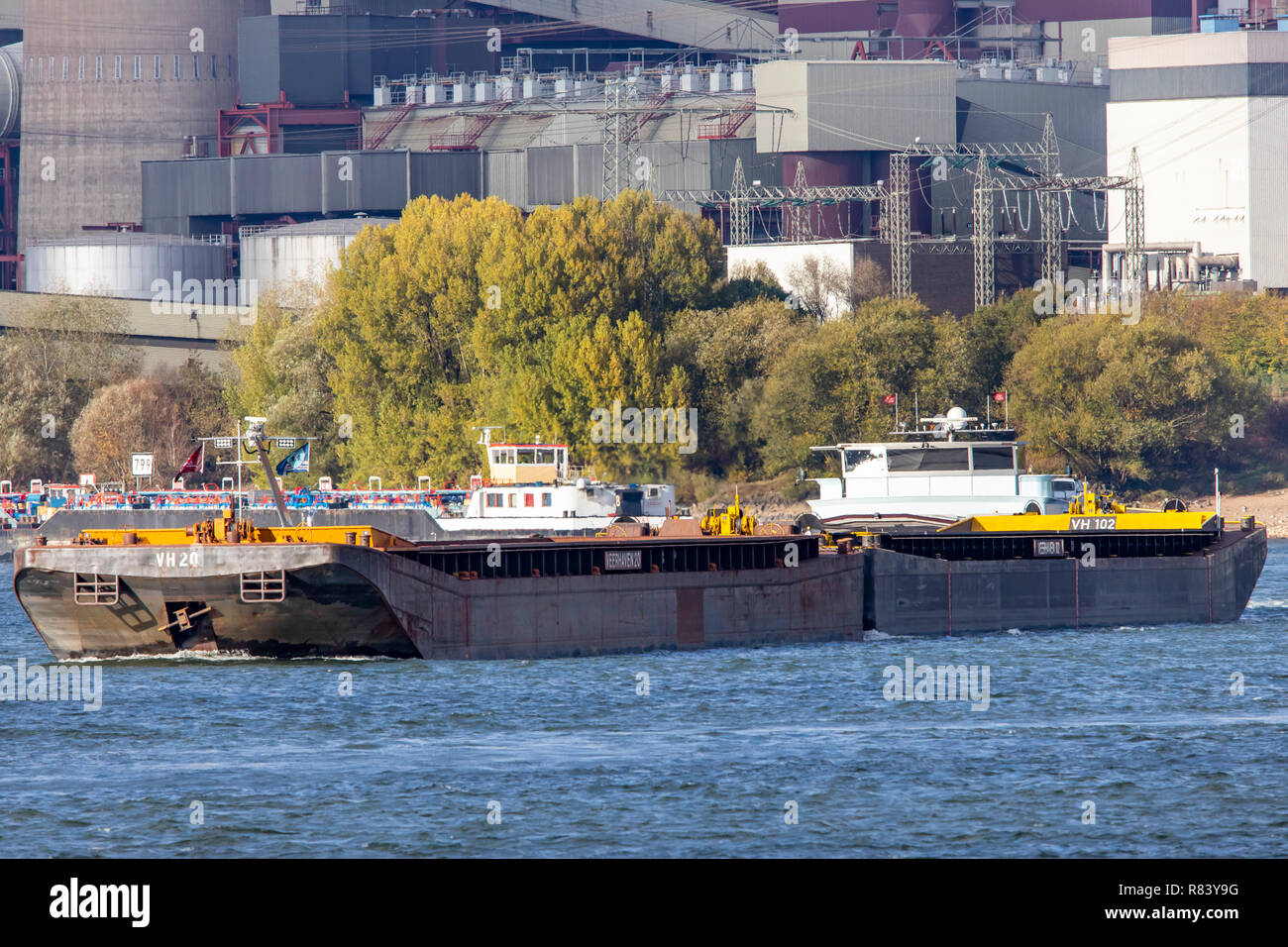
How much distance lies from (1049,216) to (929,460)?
76624mm

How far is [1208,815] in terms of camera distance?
3200cm

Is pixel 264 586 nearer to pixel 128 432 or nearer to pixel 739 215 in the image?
pixel 128 432

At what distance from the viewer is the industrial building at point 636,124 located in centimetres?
14450

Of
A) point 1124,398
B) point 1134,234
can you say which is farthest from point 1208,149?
point 1124,398

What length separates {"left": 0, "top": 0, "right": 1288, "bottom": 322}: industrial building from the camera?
474 feet

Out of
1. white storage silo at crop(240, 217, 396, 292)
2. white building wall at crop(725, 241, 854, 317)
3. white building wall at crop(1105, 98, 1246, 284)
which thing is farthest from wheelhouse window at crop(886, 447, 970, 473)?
white building wall at crop(1105, 98, 1246, 284)

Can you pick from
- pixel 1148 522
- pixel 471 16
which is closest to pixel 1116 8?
pixel 471 16

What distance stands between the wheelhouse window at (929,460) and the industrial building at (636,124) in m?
63.1

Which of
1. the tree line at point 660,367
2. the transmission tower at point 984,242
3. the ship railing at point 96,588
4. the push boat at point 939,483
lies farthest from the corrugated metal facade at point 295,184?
the ship railing at point 96,588

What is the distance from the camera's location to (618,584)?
51.8 meters

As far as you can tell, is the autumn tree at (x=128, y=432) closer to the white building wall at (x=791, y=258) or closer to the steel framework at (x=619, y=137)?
the steel framework at (x=619, y=137)

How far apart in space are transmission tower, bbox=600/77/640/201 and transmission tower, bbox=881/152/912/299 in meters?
19.1

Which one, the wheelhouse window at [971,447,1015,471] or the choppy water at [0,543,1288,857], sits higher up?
the wheelhouse window at [971,447,1015,471]

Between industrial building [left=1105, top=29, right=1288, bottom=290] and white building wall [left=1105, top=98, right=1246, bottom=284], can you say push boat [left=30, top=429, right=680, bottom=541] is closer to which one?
industrial building [left=1105, top=29, right=1288, bottom=290]
